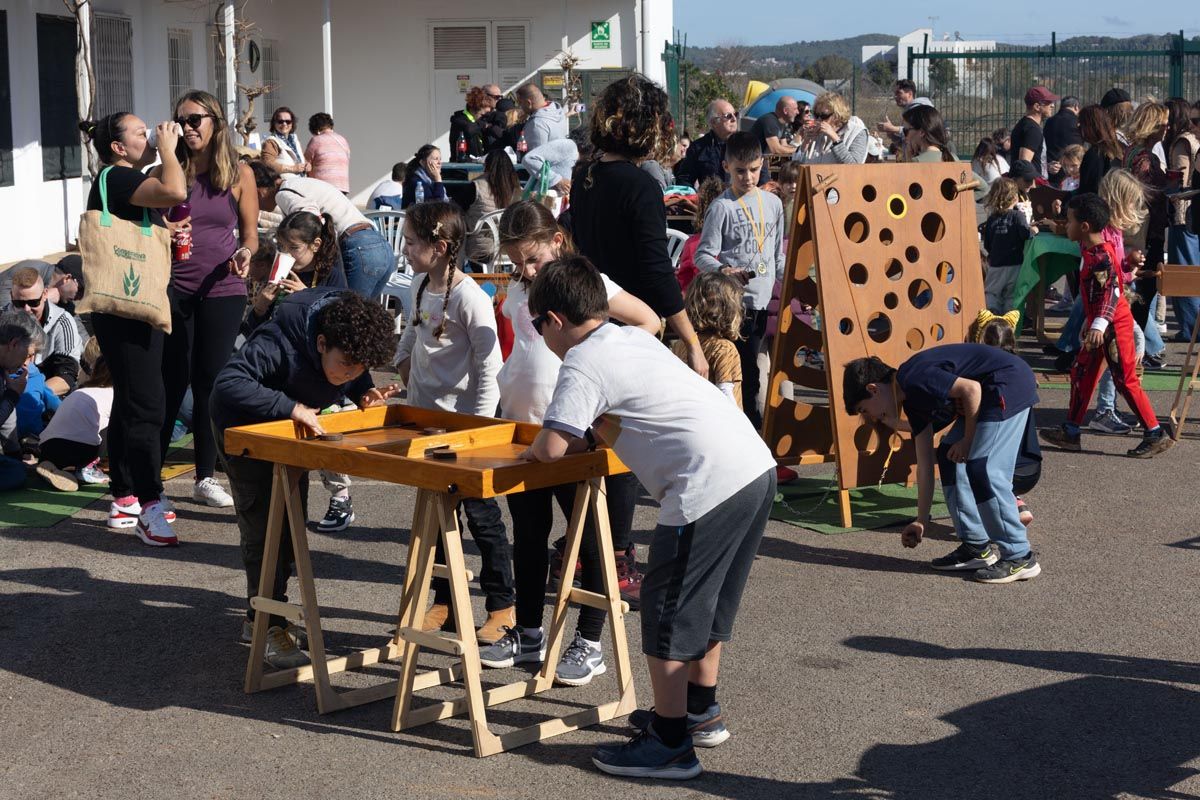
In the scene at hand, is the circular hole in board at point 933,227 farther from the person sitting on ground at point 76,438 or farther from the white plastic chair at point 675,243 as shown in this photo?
the person sitting on ground at point 76,438

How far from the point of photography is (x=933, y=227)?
7.59 metres

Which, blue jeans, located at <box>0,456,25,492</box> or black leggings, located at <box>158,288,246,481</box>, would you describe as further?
blue jeans, located at <box>0,456,25,492</box>

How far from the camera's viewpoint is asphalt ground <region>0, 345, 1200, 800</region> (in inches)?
167

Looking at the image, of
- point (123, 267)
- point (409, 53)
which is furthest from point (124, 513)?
point (409, 53)

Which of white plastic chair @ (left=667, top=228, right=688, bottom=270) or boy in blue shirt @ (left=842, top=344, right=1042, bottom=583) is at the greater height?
white plastic chair @ (left=667, top=228, right=688, bottom=270)

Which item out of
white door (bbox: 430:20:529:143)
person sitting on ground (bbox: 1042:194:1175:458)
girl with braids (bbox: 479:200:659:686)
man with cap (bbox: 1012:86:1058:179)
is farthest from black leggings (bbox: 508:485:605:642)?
white door (bbox: 430:20:529:143)

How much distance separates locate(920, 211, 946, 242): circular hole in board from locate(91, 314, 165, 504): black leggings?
3.81m

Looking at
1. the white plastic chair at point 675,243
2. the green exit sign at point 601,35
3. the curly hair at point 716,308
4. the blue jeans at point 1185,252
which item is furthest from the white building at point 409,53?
the curly hair at point 716,308

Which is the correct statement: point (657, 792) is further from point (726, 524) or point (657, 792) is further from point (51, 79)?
point (51, 79)

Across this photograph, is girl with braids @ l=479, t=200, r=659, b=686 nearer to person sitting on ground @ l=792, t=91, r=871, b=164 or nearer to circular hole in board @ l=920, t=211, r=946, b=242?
circular hole in board @ l=920, t=211, r=946, b=242

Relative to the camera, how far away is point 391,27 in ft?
81.8

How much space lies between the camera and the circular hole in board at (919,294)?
24.6 ft

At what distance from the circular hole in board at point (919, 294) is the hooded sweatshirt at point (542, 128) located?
7.10 meters

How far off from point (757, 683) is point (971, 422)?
1.83m
